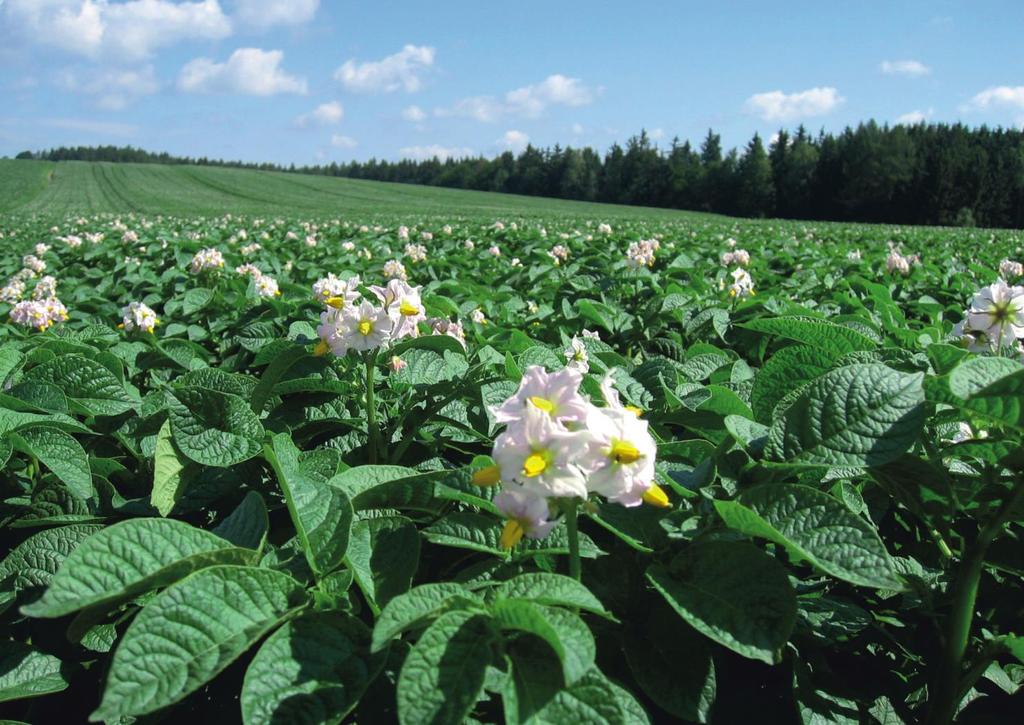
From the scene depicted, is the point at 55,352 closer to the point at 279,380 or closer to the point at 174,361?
the point at 174,361

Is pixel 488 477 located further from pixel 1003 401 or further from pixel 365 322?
pixel 365 322

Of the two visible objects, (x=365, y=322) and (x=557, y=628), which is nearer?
(x=557, y=628)

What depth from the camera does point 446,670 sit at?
33.5 inches

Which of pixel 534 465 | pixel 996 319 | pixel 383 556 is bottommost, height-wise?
pixel 383 556

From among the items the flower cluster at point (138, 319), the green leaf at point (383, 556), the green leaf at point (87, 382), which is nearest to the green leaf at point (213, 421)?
the green leaf at point (383, 556)

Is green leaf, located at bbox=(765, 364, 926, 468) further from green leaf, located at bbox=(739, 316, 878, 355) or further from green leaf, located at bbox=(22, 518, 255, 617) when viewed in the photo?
green leaf, located at bbox=(22, 518, 255, 617)

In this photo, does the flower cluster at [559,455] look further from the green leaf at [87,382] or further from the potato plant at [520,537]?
the green leaf at [87,382]

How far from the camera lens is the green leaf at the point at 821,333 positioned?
4.93 ft

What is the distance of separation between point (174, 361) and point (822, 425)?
2139 mm

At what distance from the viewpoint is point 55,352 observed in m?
2.00

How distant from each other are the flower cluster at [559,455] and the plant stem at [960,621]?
0.47 metres

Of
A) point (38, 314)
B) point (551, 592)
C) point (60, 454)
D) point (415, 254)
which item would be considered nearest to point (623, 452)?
point (551, 592)

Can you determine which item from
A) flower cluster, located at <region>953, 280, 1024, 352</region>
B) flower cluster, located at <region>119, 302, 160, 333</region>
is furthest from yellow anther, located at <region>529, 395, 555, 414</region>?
flower cluster, located at <region>119, 302, 160, 333</region>

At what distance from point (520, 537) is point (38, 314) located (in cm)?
369
